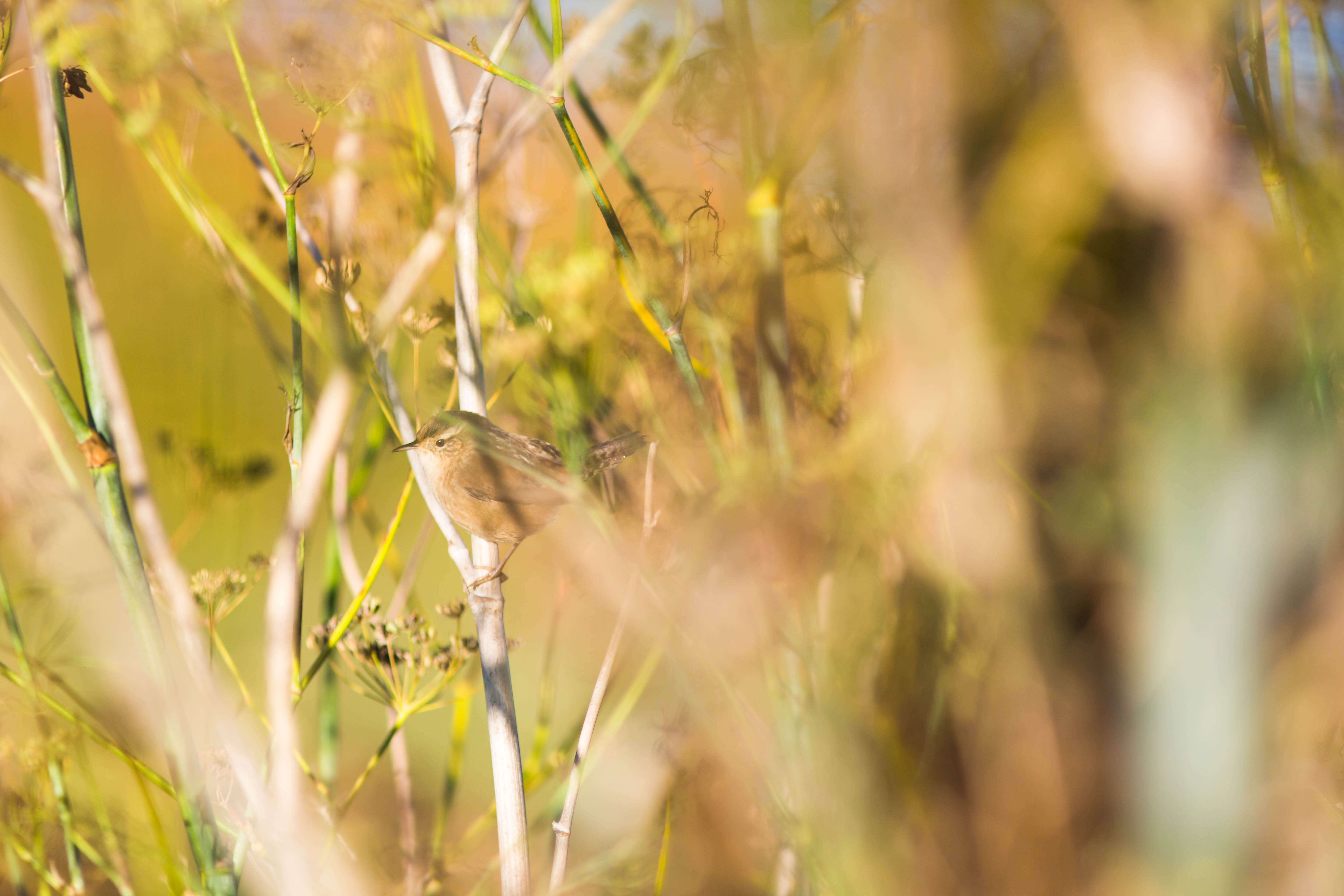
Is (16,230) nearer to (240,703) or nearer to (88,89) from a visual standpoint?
(88,89)

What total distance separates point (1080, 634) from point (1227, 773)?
0.06 meters

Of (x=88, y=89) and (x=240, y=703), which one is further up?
(x=88, y=89)

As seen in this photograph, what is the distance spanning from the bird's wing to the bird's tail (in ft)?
0.09

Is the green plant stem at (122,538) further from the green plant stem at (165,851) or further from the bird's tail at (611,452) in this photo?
the bird's tail at (611,452)

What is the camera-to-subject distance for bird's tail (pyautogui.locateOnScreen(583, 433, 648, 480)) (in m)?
0.34

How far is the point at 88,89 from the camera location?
31 centimetres

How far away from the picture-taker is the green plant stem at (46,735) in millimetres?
329

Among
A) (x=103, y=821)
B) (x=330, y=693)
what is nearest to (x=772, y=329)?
(x=330, y=693)

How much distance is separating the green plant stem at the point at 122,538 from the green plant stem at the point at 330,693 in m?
0.12

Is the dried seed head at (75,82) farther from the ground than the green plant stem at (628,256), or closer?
farther from the ground

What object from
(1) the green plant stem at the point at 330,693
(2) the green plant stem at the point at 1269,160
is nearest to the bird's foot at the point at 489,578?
(1) the green plant stem at the point at 330,693

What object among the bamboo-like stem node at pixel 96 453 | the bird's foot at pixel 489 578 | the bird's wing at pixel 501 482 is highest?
the bamboo-like stem node at pixel 96 453

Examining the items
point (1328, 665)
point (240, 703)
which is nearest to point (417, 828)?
point (240, 703)

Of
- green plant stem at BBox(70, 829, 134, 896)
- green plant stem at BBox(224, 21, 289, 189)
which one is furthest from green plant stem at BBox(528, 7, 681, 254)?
green plant stem at BBox(70, 829, 134, 896)
